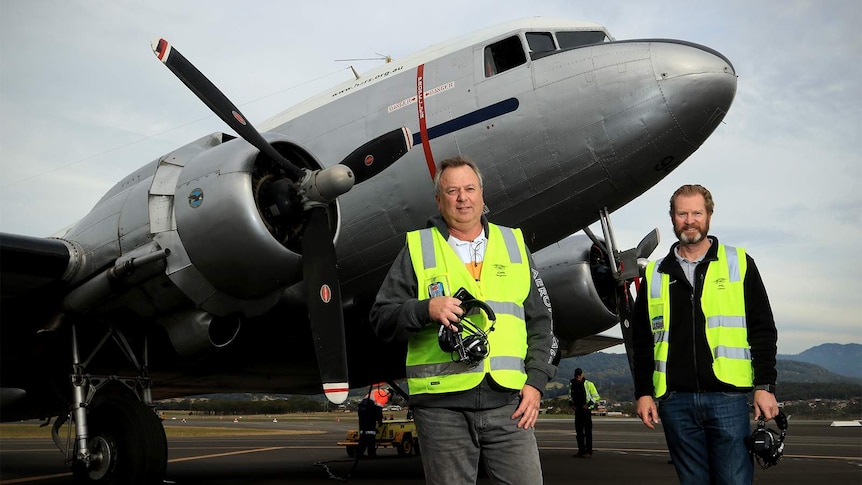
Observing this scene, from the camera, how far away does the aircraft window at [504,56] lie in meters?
8.80

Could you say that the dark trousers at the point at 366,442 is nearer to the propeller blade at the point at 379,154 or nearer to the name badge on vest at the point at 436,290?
the propeller blade at the point at 379,154

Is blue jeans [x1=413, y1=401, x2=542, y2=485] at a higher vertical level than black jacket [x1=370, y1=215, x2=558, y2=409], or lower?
lower

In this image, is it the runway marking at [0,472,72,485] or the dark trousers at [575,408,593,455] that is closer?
the runway marking at [0,472,72,485]

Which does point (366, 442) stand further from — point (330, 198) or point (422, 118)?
point (422, 118)

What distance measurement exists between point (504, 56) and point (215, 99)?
336 cm

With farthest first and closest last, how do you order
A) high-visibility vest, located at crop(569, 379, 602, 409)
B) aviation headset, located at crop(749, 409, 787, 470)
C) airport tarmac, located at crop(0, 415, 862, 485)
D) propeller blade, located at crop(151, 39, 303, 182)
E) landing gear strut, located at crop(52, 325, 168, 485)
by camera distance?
1. high-visibility vest, located at crop(569, 379, 602, 409)
2. airport tarmac, located at crop(0, 415, 862, 485)
3. landing gear strut, located at crop(52, 325, 168, 485)
4. propeller blade, located at crop(151, 39, 303, 182)
5. aviation headset, located at crop(749, 409, 787, 470)

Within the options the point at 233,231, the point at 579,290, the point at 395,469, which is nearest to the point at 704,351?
the point at 233,231

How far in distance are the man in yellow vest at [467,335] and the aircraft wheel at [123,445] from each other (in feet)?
20.0

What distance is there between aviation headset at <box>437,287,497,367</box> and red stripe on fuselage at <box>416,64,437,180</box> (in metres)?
5.58

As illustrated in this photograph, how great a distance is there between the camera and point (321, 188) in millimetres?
8148

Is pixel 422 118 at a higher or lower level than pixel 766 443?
higher

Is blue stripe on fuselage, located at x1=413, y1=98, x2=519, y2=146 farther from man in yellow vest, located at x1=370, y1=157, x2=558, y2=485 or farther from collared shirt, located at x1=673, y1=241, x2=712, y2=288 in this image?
man in yellow vest, located at x1=370, y1=157, x2=558, y2=485

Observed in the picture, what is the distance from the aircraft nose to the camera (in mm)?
Answer: 7809

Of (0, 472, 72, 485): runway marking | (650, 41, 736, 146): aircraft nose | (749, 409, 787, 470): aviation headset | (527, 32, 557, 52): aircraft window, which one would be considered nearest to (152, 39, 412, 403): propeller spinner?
(527, 32, 557, 52): aircraft window
